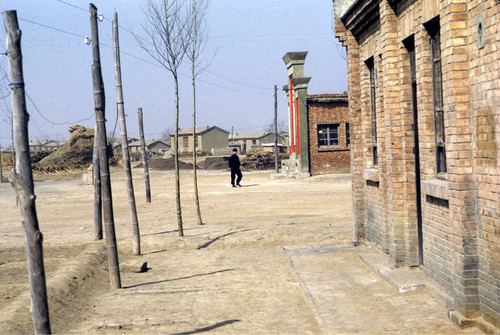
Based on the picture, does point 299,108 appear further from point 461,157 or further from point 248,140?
point 248,140

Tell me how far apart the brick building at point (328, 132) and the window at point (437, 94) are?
24.5 m

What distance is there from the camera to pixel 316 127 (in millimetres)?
32031

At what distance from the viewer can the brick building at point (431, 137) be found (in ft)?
19.0

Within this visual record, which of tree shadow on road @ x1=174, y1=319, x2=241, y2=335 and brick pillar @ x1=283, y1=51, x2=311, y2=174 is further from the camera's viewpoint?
brick pillar @ x1=283, y1=51, x2=311, y2=174

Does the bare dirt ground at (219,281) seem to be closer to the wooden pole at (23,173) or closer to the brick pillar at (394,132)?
the brick pillar at (394,132)

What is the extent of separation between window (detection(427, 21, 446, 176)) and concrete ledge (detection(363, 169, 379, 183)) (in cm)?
254

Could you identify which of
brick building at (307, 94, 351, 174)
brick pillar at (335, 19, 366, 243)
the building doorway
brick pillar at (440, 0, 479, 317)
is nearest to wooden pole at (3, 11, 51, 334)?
brick pillar at (440, 0, 479, 317)

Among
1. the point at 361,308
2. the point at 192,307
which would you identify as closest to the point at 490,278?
the point at 361,308

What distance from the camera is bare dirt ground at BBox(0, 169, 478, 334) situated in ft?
22.7

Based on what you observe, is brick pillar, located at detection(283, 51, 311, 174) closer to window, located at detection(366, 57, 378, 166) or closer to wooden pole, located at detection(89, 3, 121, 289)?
window, located at detection(366, 57, 378, 166)

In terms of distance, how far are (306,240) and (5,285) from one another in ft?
19.4

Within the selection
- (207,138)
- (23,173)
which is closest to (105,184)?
(23,173)

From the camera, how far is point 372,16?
32.2ft

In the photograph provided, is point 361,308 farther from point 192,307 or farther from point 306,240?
point 306,240
